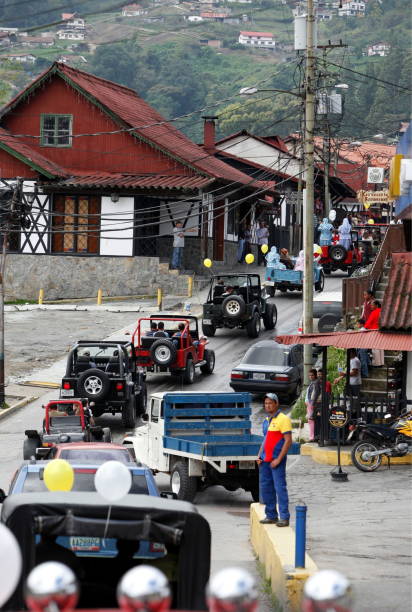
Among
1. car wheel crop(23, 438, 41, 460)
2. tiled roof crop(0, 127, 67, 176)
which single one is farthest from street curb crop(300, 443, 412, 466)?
tiled roof crop(0, 127, 67, 176)

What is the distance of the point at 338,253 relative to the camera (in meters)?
45.3

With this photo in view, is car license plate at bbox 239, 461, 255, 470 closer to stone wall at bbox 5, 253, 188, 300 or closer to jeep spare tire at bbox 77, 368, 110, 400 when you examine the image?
jeep spare tire at bbox 77, 368, 110, 400

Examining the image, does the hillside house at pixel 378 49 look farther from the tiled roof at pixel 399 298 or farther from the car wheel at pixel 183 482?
the car wheel at pixel 183 482

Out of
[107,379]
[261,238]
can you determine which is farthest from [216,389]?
[261,238]

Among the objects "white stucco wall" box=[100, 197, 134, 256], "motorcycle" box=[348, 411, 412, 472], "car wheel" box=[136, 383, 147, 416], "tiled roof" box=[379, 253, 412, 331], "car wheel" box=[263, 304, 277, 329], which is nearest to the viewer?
"motorcycle" box=[348, 411, 412, 472]

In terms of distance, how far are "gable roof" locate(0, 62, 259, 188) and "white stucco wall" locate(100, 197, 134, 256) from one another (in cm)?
270

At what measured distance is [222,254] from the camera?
49.6m

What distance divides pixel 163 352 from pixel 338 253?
59.9ft

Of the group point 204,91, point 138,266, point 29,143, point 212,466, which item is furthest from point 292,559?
point 204,91

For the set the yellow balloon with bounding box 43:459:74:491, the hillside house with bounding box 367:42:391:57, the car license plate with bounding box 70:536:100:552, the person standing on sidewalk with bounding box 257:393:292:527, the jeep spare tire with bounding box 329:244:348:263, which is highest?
the hillside house with bounding box 367:42:391:57

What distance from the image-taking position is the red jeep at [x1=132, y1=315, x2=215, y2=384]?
2831cm

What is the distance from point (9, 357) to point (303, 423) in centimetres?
1145

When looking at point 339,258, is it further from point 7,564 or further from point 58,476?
point 7,564

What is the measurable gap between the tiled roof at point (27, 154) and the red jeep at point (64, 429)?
75.5 ft
